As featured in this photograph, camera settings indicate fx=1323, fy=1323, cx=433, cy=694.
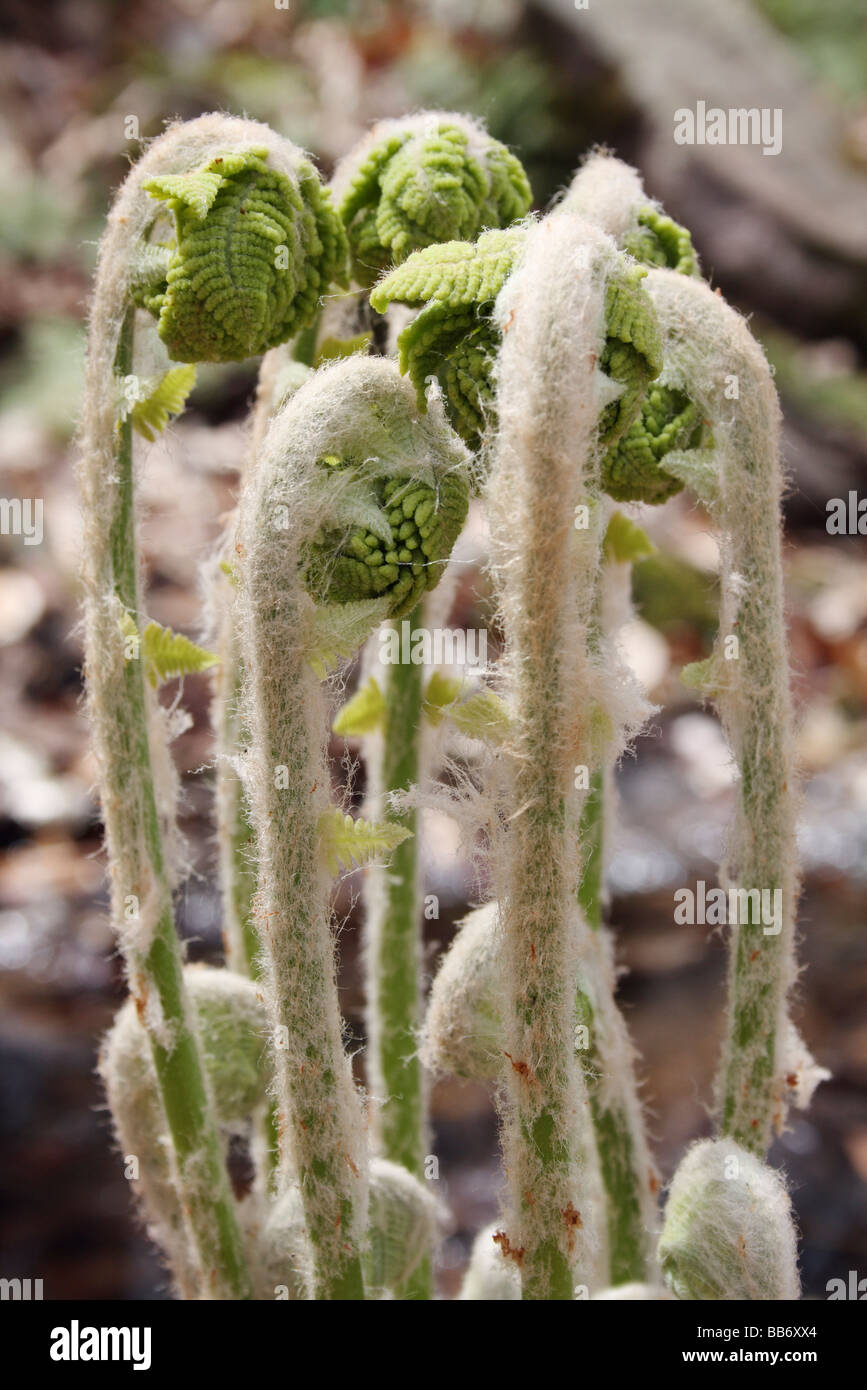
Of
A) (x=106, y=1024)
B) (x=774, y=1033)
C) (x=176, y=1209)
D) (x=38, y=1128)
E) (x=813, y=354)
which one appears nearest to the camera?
(x=774, y=1033)

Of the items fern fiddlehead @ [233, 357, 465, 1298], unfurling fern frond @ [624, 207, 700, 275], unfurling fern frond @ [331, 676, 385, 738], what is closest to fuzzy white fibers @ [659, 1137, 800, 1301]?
fern fiddlehead @ [233, 357, 465, 1298]

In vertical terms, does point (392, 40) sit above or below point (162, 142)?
above

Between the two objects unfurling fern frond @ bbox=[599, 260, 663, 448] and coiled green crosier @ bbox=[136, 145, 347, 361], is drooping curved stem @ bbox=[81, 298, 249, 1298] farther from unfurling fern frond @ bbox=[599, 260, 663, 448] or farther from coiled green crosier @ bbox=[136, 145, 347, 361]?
unfurling fern frond @ bbox=[599, 260, 663, 448]

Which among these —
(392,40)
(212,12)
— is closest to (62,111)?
(212,12)

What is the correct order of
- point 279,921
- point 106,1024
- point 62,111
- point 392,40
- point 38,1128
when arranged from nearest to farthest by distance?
point 279,921
point 38,1128
point 106,1024
point 392,40
point 62,111

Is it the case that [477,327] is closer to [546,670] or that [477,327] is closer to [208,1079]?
[546,670]

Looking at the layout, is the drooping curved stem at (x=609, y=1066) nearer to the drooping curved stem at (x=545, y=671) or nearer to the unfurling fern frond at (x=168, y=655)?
the drooping curved stem at (x=545, y=671)
